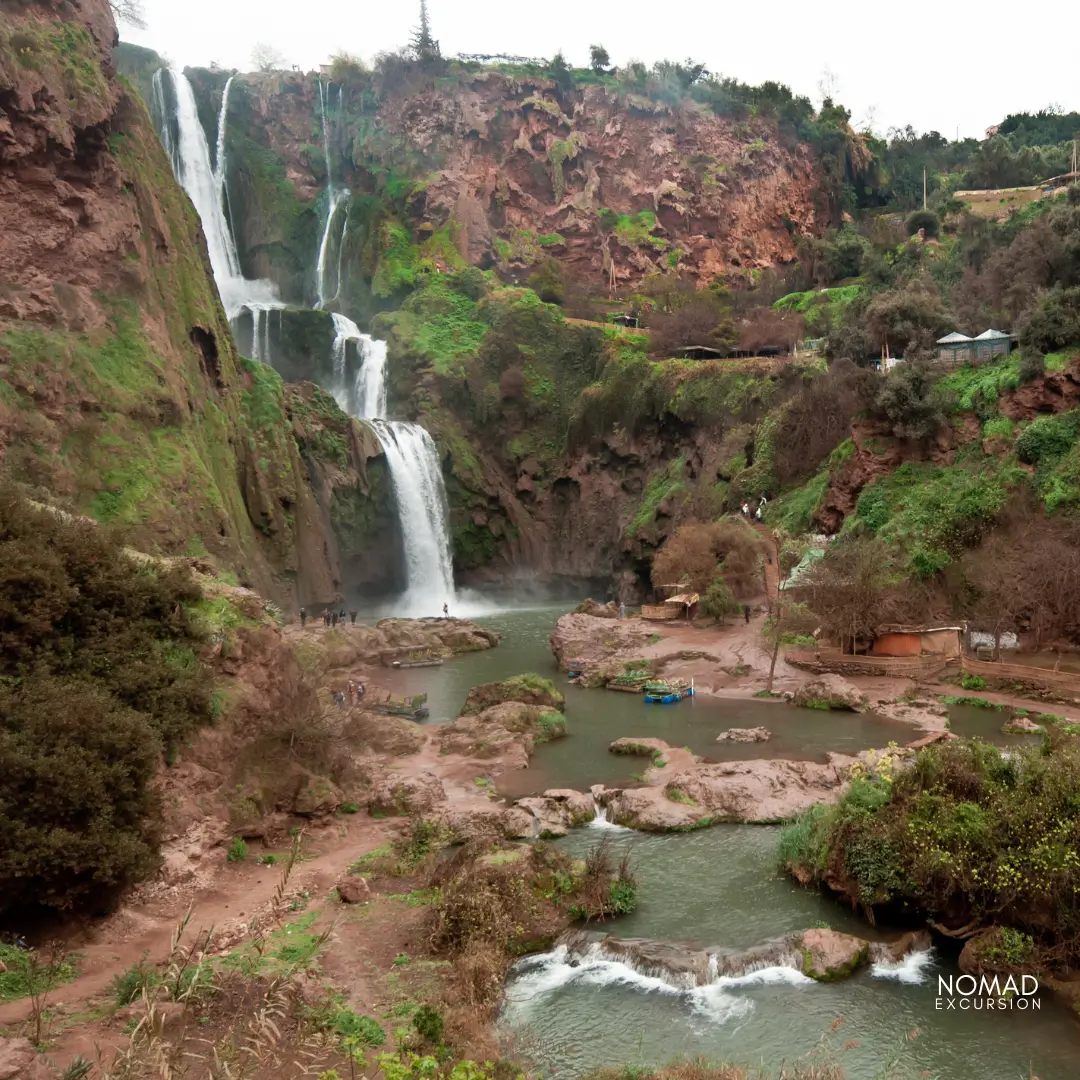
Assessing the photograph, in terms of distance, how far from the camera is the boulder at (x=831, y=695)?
2658 centimetres

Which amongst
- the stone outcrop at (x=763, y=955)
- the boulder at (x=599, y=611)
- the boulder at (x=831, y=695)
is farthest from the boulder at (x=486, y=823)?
the boulder at (x=599, y=611)

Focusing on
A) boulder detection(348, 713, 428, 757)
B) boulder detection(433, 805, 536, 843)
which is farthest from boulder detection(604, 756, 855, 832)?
boulder detection(348, 713, 428, 757)

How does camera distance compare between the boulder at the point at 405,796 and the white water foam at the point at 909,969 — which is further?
the boulder at the point at 405,796

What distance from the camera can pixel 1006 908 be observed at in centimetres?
1227

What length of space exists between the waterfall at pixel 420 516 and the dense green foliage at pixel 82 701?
3361 cm

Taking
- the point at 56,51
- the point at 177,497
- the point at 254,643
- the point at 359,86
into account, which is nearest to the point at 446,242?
the point at 359,86

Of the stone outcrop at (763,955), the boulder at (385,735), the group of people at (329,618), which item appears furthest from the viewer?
the group of people at (329,618)

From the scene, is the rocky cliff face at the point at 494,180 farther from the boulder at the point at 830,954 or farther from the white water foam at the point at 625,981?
the boulder at the point at 830,954

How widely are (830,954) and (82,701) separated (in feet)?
36.1

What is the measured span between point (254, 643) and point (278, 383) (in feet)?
91.3

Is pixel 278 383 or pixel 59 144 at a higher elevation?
pixel 59 144

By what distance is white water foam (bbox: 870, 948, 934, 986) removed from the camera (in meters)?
12.0

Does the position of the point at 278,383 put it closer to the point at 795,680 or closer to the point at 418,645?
the point at 418,645

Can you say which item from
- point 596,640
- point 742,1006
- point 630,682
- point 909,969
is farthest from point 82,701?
point 596,640
